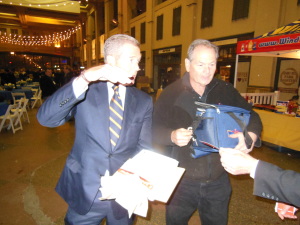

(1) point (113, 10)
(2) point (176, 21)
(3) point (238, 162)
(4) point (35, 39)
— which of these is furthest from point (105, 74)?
(4) point (35, 39)

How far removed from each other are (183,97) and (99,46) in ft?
91.0

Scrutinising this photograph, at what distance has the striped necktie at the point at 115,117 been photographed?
133cm

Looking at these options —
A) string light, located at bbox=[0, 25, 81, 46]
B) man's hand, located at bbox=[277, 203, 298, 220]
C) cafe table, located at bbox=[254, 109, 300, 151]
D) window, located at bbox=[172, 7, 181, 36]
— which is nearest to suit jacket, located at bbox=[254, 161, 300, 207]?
man's hand, located at bbox=[277, 203, 298, 220]

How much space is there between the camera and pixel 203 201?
163 cm

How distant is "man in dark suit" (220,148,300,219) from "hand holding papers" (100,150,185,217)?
296 millimetres

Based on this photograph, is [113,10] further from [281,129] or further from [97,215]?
[97,215]

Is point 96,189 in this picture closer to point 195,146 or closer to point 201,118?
point 195,146

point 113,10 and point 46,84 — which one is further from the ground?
point 113,10

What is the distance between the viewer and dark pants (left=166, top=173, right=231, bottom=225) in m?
1.60

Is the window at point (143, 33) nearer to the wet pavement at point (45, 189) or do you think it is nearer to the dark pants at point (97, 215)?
the wet pavement at point (45, 189)

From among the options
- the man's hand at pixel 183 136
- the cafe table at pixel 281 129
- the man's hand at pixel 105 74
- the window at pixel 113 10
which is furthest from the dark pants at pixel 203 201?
the window at pixel 113 10

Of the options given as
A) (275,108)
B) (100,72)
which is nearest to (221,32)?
(275,108)

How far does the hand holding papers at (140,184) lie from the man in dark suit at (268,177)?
296mm

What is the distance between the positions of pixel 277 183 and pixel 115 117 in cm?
100
